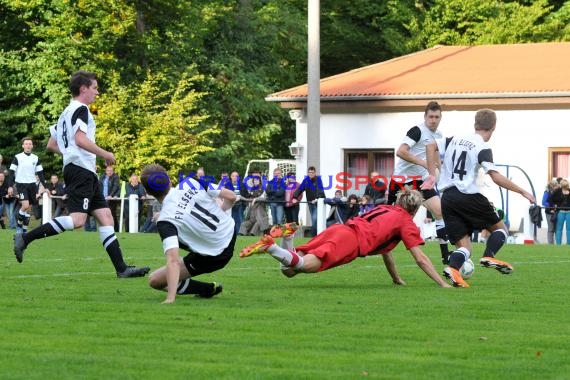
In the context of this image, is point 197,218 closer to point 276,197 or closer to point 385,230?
point 385,230

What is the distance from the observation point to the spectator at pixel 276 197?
31078mm

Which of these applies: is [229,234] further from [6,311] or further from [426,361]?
[426,361]

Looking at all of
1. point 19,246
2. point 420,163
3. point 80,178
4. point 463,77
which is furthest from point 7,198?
point 80,178

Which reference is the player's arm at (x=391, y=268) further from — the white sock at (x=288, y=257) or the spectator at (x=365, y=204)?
the spectator at (x=365, y=204)

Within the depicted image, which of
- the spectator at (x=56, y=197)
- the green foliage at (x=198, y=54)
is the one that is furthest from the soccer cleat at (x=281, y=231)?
the green foliage at (x=198, y=54)

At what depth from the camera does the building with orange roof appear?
34938 mm

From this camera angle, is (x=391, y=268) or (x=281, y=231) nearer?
(x=281, y=231)

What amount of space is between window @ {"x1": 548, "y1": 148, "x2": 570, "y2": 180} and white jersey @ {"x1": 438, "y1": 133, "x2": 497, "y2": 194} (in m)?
22.3

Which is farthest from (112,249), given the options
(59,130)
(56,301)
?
(56,301)

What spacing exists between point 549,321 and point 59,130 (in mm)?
5784

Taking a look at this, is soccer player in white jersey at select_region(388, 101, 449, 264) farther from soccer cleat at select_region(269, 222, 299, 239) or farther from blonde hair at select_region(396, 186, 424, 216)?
soccer cleat at select_region(269, 222, 299, 239)

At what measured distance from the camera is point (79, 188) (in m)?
13.6

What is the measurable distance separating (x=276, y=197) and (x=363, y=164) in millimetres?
7251

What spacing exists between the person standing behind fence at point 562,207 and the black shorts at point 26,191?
34.5 feet
